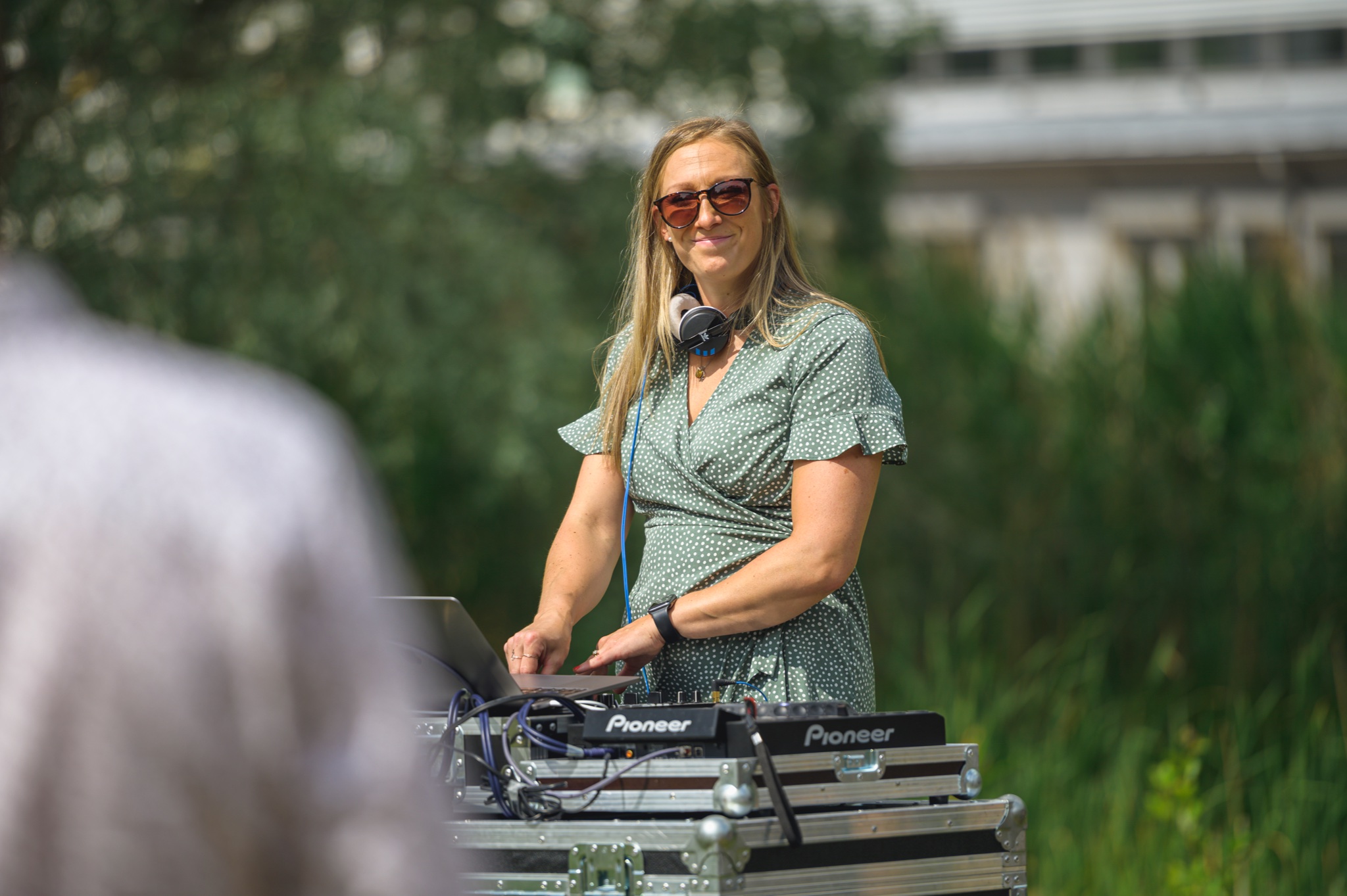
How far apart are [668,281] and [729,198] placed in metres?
0.25

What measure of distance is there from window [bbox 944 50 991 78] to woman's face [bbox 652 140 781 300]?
1977 centimetres

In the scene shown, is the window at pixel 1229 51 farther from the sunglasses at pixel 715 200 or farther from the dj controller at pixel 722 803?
the dj controller at pixel 722 803

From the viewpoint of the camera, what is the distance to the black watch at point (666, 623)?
2479mm

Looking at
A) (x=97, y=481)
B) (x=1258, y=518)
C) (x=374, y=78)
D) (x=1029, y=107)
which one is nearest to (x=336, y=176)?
(x=374, y=78)

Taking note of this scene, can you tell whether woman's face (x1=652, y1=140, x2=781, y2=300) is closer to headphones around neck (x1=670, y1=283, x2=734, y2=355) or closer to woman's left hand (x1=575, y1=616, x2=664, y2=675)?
headphones around neck (x1=670, y1=283, x2=734, y2=355)

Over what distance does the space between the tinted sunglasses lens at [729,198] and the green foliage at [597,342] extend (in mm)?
3379

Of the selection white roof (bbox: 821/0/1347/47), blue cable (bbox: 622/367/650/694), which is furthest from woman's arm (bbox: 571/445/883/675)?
white roof (bbox: 821/0/1347/47)

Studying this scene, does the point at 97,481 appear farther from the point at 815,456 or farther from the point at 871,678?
the point at 871,678

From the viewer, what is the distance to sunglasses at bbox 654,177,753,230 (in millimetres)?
2674

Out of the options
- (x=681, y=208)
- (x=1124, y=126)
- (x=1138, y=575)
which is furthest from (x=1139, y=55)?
(x=681, y=208)

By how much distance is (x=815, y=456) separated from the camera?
243 cm

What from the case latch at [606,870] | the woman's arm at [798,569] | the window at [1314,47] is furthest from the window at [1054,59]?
the case latch at [606,870]

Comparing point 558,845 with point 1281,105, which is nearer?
point 558,845

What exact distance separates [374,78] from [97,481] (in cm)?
922
